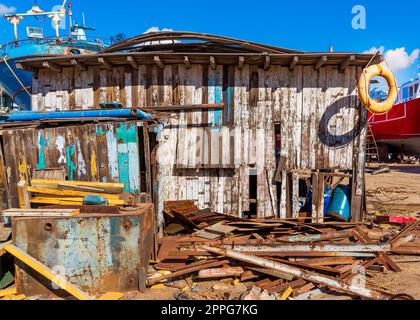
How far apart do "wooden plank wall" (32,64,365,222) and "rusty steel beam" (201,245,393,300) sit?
9.96 feet

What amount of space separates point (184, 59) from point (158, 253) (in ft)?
15.7

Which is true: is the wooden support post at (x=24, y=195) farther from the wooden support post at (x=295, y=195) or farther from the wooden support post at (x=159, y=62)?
the wooden support post at (x=295, y=195)

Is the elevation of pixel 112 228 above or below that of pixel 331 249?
above

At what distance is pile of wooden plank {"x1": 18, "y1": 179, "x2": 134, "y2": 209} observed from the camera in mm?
5070

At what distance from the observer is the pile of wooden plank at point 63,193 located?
507 cm

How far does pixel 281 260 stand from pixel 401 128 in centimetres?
2075

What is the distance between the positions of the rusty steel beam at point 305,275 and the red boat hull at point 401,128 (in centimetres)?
1823

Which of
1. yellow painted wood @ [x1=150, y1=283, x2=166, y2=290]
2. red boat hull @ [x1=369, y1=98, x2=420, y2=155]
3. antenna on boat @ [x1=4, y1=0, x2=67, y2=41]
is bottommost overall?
yellow painted wood @ [x1=150, y1=283, x2=166, y2=290]

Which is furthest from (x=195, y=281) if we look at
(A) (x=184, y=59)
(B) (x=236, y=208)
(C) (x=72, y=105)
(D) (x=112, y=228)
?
(C) (x=72, y=105)

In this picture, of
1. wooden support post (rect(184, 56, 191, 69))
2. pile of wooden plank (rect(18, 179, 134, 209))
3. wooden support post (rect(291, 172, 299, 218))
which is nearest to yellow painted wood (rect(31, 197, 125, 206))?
pile of wooden plank (rect(18, 179, 134, 209))

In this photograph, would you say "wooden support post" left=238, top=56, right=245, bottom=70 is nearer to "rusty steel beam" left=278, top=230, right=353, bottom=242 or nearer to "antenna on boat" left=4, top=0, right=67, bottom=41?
"rusty steel beam" left=278, top=230, right=353, bottom=242

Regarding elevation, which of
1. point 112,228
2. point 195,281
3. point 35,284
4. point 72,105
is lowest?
point 195,281

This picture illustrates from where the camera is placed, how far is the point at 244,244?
5.79 meters
